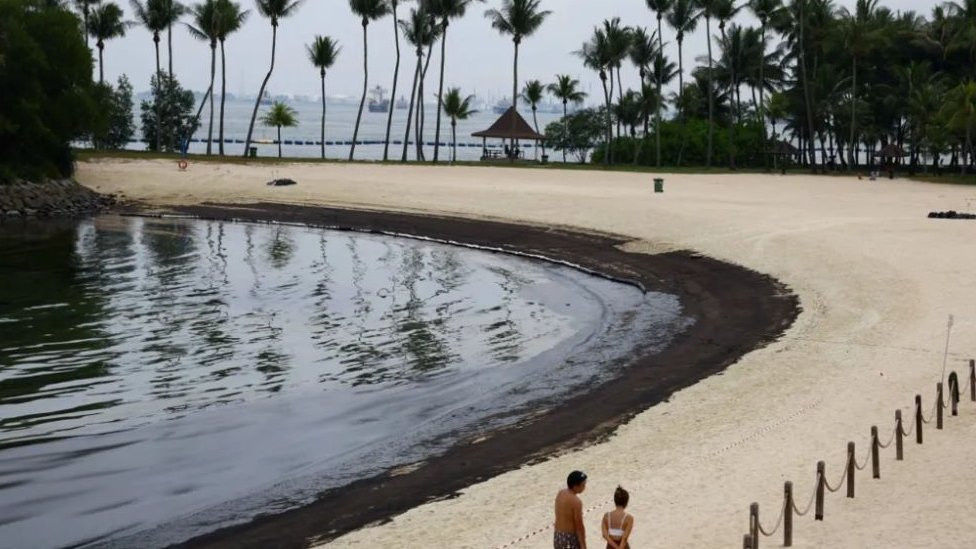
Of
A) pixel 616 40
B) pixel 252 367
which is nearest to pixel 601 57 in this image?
pixel 616 40

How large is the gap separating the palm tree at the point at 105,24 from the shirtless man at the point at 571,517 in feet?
270

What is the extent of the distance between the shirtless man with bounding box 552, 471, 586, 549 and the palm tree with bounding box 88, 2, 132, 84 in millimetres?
82327

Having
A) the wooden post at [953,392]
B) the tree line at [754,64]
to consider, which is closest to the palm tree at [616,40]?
the tree line at [754,64]

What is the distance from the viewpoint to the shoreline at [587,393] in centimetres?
1731

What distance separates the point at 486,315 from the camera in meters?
35.3

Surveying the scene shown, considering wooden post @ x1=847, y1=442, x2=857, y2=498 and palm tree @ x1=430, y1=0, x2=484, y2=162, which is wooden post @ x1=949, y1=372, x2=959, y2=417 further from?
palm tree @ x1=430, y1=0, x2=484, y2=162

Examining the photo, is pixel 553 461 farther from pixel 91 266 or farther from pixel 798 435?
pixel 91 266

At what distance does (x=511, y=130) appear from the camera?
294 ft

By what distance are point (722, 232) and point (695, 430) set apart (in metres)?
28.0

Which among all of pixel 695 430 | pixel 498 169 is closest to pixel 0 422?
pixel 695 430

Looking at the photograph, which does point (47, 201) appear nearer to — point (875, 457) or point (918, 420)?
point (918, 420)

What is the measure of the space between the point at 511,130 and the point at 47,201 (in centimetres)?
3759

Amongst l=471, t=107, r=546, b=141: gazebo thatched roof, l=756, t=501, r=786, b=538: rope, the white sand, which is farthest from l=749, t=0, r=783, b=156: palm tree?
l=756, t=501, r=786, b=538: rope

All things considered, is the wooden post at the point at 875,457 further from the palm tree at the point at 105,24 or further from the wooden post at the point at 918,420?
the palm tree at the point at 105,24
